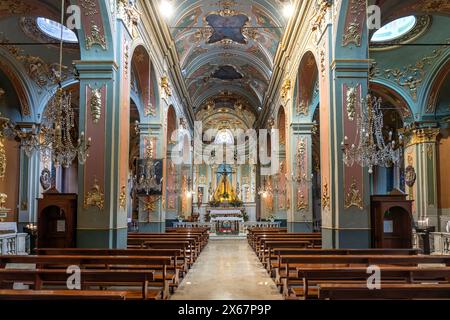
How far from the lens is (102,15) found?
29.6 ft

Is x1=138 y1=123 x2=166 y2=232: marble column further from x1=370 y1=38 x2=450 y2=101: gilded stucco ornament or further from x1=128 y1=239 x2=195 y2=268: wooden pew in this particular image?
x1=370 y1=38 x2=450 y2=101: gilded stucco ornament

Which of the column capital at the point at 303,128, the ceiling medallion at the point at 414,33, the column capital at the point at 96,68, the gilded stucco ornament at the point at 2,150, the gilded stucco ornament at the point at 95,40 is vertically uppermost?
the ceiling medallion at the point at 414,33

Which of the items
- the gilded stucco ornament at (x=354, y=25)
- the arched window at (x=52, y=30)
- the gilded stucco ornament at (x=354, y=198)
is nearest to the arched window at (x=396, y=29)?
the gilded stucco ornament at (x=354, y=25)

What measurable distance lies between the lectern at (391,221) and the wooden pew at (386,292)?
4.85 metres

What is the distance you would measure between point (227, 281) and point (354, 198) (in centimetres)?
309

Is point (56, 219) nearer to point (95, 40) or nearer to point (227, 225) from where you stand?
point (95, 40)

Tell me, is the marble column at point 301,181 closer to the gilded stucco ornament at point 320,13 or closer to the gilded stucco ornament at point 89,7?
the gilded stucco ornament at point 320,13

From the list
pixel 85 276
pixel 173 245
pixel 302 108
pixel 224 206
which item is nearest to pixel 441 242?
pixel 302 108

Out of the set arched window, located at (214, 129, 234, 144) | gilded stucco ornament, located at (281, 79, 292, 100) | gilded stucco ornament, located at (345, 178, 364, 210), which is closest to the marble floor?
gilded stucco ornament, located at (345, 178, 364, 210)

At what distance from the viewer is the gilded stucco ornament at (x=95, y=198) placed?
29.2 ft

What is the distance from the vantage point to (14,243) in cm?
1172
